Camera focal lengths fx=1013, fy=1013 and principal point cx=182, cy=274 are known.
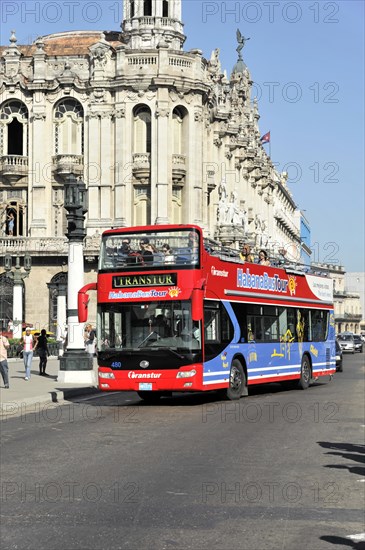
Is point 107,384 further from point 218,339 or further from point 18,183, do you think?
point 18,183

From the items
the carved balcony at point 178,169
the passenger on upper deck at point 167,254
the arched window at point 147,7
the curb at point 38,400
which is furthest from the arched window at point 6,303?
the passenger on upper deck at point 167,254

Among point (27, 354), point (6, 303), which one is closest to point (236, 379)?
point (27, 354)

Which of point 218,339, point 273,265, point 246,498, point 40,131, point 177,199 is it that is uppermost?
point 40,131

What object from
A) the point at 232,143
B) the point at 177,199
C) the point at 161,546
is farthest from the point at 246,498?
the point at 232,143

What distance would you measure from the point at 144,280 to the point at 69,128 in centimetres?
4583

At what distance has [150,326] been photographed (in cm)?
2180

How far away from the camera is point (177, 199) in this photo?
64.1 m

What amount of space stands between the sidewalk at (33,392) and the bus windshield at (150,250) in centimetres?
351

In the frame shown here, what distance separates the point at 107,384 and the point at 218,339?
2.70 metres

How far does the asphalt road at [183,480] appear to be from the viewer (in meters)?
9.05

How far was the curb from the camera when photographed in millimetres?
21031

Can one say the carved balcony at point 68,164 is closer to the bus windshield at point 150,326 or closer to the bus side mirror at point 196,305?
the bus windshield at point 150,326

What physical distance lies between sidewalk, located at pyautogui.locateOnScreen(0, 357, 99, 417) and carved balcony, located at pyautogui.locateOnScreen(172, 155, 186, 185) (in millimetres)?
31416

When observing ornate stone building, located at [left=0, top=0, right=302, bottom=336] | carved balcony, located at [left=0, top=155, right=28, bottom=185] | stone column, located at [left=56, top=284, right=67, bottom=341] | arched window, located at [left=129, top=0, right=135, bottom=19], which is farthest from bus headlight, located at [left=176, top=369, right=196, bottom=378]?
arched window, located at [left=129, top=0, right=135, bottom=19]
